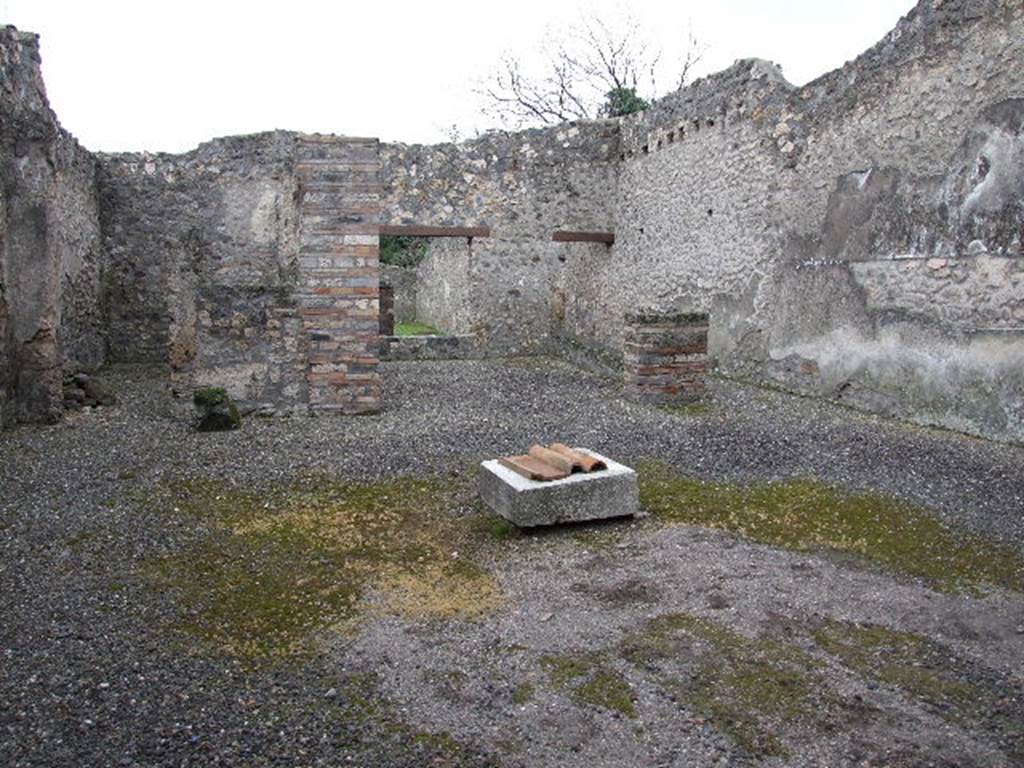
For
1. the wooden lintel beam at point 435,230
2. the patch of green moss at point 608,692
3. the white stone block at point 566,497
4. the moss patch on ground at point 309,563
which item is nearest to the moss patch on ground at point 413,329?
the wooden lintel beam at point 435,230

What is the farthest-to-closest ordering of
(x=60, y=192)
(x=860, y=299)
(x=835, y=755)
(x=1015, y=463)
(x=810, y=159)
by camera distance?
(x=60, y=192) < (x=810, y=159) < (x=860, y=299) < (x=1015, y=463) < (x=835, y=755)

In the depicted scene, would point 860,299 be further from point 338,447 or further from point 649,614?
point 649,614

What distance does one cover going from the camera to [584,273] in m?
13.8

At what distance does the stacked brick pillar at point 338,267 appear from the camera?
7609 millimetres

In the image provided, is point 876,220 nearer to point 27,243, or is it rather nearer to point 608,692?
point 608,692

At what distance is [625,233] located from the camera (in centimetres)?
1305

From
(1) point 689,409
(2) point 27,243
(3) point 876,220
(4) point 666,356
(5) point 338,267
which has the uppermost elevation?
(3) point 876,220

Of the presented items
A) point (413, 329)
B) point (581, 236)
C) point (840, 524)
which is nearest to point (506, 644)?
point (840, 524)

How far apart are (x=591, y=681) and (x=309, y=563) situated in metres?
1.67

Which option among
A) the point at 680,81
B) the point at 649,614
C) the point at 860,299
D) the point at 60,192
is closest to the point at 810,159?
the point at 860,299

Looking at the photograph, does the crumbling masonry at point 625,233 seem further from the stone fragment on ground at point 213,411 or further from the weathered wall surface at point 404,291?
the weathered wall surface at point 404,291

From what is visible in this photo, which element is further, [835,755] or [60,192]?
[60,192]

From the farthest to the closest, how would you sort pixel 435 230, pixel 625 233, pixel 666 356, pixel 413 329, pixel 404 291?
pixel 404 291
pixel 413 329
pixel 625 233
pixel 435 230
pixel 666 356

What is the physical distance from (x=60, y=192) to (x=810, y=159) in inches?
337
